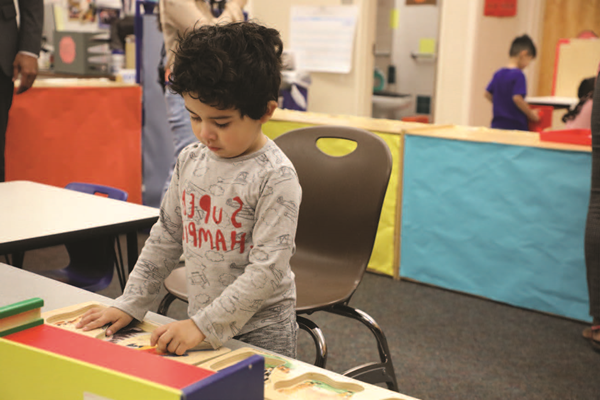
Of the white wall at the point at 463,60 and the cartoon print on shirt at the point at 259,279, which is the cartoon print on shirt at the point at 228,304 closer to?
the cartoon print on shirt at the point at 259,279

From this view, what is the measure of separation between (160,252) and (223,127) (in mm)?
254

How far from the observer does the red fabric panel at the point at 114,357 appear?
58cm

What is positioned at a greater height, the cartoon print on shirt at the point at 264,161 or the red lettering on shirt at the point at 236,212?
the cartoon print on shirt at the point at 264,161

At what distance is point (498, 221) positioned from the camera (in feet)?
8.56

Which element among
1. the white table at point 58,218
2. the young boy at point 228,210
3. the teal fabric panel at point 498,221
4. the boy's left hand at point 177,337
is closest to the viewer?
the boy's left hand at point 177,337

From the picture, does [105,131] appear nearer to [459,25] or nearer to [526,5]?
[459,25]

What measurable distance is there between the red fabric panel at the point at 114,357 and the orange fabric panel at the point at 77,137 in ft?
8.43

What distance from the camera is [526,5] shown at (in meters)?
6.03

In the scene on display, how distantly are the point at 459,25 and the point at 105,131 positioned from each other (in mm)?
3103

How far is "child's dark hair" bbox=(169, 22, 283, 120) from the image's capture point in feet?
2.92

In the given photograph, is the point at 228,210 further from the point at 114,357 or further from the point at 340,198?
the point at 340,198

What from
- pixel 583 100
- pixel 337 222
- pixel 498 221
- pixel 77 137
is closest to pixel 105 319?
pixel 337 222

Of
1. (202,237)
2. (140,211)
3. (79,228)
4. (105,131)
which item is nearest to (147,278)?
(202,237)

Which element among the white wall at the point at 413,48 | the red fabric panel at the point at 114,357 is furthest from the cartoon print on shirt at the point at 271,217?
the white wall at the point at 413,48
